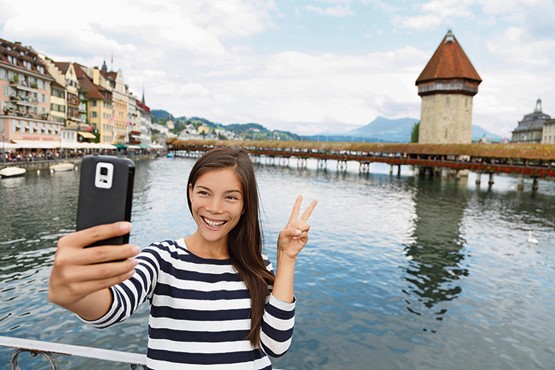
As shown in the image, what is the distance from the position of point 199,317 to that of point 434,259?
15512 mm

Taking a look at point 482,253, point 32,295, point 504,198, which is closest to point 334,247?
point 482,253

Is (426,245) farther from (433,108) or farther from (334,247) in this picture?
(433,108)

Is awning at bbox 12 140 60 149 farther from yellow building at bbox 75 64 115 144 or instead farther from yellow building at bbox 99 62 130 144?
yellow building at bbox 99 62 130 144

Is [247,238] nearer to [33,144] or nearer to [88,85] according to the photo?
[33,144]

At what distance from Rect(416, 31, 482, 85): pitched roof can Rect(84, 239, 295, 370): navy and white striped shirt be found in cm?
6683

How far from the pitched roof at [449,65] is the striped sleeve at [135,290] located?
67.0m

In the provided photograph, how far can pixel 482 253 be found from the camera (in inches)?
652

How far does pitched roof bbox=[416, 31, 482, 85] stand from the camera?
6088 centimetres

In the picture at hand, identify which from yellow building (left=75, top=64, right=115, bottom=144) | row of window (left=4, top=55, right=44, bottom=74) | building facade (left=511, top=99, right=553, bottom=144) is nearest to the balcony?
row of window (left=4, top=55, right=44, bottom=74)

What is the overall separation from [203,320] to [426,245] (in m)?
17.6

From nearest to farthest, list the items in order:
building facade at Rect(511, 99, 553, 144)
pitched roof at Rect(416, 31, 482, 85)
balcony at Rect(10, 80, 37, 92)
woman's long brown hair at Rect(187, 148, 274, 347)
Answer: woman's long brown hair at Rect(187, 148, 274, 347), balcony at Rect(10, 80, 37, 92), pitched roof at Rect(416, 31, 482, 85), building facade at Rect(511, 99, 553, 144)

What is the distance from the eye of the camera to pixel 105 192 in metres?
1.17

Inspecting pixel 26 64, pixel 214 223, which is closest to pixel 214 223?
pixel 214 223

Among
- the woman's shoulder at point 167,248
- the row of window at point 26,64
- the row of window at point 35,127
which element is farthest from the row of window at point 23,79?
the woman's shoulder at point 167,248
